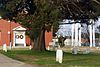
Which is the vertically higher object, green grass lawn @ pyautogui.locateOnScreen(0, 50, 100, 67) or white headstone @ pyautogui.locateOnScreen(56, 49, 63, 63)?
white headstone @ pyautogui.locateOnScreen(56, 49, 63, 63)

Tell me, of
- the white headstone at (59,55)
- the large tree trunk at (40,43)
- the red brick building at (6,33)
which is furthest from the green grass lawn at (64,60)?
the red brick building at (6,33)

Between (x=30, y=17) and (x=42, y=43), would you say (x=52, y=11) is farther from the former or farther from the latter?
(x=42, y=43)

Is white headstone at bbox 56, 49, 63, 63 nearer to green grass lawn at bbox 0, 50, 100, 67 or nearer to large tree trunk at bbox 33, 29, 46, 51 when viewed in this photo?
green grass lawn at bbox 0, 50, 100, 67

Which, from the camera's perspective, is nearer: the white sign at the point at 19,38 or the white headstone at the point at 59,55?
the white headstone at the point at 59,55

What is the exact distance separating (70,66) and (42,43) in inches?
852

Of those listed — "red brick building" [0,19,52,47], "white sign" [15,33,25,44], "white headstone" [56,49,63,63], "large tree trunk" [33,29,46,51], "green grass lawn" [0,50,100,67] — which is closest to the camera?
"green grass lawn" [0,50,100,67]

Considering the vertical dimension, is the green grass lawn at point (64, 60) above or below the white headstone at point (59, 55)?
below

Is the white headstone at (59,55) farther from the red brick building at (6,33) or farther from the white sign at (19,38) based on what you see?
the white sign at (19,38)

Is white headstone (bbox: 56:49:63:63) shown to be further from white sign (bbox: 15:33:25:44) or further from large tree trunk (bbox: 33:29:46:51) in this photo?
white sign (bbox: 15:33:25:44)

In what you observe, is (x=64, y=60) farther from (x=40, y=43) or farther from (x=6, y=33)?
(x=6, y=33)

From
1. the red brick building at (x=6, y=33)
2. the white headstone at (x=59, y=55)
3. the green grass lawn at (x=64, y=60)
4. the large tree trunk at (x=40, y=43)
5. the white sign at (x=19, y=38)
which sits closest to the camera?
the green grass lawn at (x=64, y=60)

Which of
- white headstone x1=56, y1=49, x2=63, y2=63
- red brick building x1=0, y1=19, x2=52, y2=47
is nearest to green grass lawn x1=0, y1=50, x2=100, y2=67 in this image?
white headstone x1=56, y1=49, x2=63, y2=63

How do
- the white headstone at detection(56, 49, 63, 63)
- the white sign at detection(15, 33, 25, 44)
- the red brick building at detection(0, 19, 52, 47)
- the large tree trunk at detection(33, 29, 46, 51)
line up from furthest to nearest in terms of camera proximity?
the white sign at detection(15, 33, 25, 44) < the red brick building at detection(0, 19, 52, 47) < the large tree trunk at detection(33, 29, 46, 51) < the white headstone at detection(56, 49, 63, 63)

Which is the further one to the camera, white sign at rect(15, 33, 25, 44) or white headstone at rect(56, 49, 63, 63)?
white sign at rect(15, 33, 25, 44)
